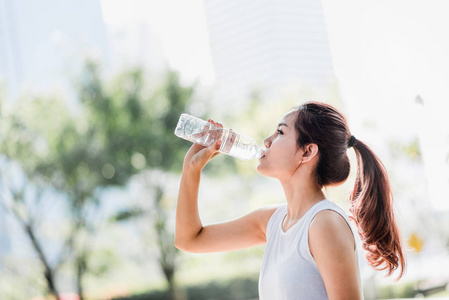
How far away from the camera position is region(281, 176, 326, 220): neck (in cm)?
100

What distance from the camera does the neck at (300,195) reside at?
100cm

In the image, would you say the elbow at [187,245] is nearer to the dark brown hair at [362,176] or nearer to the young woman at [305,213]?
the young woman at [305,213]

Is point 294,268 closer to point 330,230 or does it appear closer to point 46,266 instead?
point 330,230

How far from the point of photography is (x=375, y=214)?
3.40 ft

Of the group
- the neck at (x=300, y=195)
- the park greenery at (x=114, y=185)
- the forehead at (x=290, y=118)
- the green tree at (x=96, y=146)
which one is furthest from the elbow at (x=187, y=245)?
the green tree at (x=96, y=146)

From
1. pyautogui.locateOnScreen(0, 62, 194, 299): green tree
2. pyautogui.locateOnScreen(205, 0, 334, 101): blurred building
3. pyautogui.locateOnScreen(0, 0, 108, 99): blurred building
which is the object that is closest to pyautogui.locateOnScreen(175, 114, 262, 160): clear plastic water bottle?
pyautogui.locateOnScreen(205, 0, 334, 101): blurred building

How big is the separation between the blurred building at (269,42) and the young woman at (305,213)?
3.83 meters

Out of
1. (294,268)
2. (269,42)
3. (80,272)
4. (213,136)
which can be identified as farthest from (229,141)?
(80,272)

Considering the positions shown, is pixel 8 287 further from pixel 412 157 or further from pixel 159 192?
pixel 412 157

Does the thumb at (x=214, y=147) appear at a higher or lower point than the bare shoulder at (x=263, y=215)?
higher

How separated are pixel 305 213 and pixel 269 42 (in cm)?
406

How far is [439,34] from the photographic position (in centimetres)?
331

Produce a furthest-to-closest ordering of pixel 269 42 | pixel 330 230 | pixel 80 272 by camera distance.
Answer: pixel 80 272
pixel 269 42
pixel 330 230

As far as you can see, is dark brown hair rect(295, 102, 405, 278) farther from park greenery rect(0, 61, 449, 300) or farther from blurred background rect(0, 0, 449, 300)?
park greenery rect(0, 61, 449, 300)
